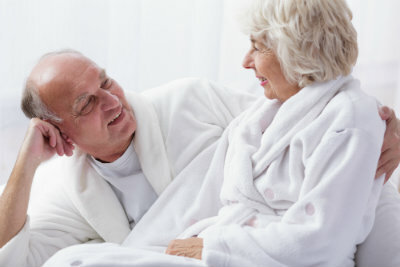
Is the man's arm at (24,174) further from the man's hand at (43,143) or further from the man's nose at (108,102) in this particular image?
the man's nose at (108,102)

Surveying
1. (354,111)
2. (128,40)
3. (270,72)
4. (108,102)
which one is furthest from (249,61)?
(128,40)

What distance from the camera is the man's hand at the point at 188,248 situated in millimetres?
1587

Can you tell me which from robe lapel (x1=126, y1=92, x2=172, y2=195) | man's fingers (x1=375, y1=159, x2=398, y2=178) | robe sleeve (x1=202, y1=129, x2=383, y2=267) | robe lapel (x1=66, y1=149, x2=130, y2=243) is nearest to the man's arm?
robe lapel (x1=66, y1=149, x2=130, y2=243)

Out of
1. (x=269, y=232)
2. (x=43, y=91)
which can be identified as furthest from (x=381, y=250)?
(x=43, y=91)

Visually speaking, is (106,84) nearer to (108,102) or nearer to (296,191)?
(108,102)

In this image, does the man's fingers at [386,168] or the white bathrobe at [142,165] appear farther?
the white bathrobe at [142,165]

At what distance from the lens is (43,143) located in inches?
75.1

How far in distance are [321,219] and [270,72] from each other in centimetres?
45

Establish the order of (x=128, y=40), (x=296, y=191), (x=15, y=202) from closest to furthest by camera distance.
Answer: (x=296, y=191)
(x=15, y=202)
(x=128, y=40)

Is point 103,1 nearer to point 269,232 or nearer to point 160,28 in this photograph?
point 160,28

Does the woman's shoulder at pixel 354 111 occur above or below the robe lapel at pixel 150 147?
above

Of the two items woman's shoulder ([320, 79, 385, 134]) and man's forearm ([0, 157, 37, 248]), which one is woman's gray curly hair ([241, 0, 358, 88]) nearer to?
woman's shoulder ([320, 79, 385, 134])

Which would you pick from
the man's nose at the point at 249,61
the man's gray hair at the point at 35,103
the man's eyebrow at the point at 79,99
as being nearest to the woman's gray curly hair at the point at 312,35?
the man's nose at the point at 249,61

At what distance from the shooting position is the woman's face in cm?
165
